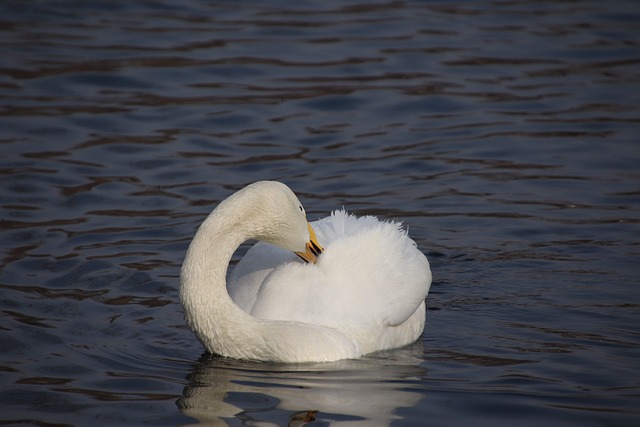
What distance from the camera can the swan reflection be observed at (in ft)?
21.4

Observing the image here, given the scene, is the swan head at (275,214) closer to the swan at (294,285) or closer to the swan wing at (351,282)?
the swan at (294,285)

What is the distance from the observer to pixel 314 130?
42.9ft

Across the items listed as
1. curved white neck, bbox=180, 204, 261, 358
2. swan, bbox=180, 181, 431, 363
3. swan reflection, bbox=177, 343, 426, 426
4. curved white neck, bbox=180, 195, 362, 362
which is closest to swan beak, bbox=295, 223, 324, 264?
swan, bbox=180, 181, 431, 363

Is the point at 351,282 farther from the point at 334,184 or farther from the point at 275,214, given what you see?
the point at 334,184

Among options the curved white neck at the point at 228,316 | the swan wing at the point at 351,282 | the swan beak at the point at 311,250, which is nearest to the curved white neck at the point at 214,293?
the curved white neck at the point at 228,316

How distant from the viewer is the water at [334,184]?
7.00 meters

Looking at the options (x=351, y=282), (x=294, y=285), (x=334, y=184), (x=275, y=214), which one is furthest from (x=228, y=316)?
(x=334, y=184)

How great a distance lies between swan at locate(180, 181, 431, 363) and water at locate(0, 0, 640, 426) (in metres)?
0.15

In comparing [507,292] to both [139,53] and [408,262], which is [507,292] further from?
[139,53]

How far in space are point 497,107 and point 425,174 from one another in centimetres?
223

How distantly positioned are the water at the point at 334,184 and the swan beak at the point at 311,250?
77cm

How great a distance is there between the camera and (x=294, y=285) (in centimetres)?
766

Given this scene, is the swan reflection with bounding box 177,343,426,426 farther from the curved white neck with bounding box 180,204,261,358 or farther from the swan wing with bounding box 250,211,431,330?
the swan wing with bounding box 250,211,431,330

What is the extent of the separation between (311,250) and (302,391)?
1.17 metres
